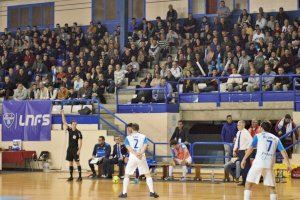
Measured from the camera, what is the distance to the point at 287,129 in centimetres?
2498

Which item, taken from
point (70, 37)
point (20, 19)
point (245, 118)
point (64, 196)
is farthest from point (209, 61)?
Result: point (20, 19)

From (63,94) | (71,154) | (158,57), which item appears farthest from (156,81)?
(71,154)

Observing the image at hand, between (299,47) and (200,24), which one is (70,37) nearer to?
(200,24)

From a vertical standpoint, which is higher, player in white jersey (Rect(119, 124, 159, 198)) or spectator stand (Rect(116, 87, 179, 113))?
spectator stand (Rect(116, 87, 179, 113))

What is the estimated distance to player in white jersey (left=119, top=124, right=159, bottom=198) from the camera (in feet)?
60.2

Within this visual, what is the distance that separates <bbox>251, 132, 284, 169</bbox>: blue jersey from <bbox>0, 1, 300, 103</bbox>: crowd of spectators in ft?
36.3

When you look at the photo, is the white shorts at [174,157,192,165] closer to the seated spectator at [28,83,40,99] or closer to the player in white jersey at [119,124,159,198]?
the player in white jersey at [119,124,159,198]

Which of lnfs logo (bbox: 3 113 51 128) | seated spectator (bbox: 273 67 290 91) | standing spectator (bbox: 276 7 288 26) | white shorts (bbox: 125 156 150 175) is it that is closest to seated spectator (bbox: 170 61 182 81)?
seated spectator (bbox: 273 67 290 91)

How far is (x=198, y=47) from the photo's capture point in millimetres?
30453

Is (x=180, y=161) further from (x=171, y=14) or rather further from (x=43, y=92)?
(x=171, y=14)

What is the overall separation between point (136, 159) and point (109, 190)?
2.60 m

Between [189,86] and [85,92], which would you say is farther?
[85,92]

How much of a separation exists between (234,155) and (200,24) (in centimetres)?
1236

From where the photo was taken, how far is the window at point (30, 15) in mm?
41500
